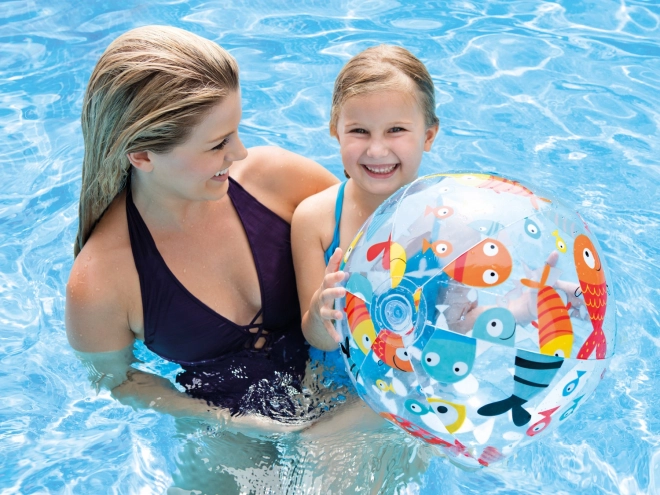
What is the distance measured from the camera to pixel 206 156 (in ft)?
8.86

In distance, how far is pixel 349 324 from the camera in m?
2.41

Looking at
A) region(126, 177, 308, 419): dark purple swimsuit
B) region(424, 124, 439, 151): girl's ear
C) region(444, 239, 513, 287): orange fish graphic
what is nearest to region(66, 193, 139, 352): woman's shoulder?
region(126, 177, 308, 419): dark purple swimsuit

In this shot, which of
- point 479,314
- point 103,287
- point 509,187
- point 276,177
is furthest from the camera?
point 276,177

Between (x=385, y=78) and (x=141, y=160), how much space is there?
37.1 inches

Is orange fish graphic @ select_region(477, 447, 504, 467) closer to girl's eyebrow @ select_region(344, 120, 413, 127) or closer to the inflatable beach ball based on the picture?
the inflatable beach ball

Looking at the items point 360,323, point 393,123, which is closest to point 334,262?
point 360,323

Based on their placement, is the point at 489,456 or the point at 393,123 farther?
the point at 393,123

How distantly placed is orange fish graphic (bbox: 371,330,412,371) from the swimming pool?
108 centimetres

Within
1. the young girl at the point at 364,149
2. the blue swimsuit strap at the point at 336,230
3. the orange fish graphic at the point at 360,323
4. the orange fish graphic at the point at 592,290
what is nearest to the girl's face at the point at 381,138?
the young girl at the point at 364,149

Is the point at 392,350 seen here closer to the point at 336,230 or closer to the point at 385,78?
the point at 336,230

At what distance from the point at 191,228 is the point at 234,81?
2.18 feet

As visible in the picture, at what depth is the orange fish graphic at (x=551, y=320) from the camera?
2.14 m

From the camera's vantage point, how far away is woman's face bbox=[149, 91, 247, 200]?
2.66m

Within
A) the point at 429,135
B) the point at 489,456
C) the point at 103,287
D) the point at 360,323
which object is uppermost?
the point at 429,135
